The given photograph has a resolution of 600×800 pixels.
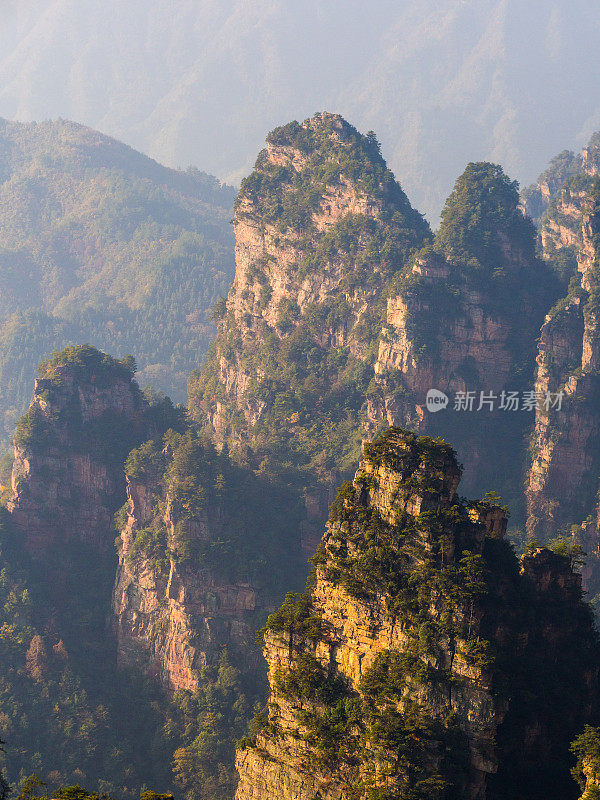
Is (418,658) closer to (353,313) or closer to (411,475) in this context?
(411,475)

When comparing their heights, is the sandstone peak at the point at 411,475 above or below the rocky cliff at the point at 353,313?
below

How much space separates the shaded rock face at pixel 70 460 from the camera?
237 feet

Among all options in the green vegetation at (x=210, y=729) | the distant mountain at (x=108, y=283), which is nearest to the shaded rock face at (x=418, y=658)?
the green vegetation at (x=210, y=729)

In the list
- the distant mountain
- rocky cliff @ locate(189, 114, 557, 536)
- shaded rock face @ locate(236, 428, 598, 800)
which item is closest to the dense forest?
shaded rock face @ locate(236, 428, 598, 800)

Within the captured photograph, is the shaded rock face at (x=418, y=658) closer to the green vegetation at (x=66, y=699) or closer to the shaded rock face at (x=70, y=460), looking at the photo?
the green vegetation at (x=66, y=699)

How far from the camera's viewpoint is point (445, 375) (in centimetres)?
8144

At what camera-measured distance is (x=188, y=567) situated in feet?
222

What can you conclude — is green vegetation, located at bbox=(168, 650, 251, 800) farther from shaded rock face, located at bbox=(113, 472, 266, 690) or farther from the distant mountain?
the distant mountain

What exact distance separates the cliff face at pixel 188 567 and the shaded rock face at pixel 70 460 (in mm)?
2737

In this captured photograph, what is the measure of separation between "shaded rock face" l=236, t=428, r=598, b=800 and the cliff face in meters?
23.4

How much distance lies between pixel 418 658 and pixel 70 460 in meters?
37.8

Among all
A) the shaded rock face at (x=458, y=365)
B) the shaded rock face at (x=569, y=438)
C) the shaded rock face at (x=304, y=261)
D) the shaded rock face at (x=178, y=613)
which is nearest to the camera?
the shaded rock face at (x=178, y=613)

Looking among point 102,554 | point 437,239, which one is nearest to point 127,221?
point 437,239

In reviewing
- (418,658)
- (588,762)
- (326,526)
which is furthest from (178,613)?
(588,762)
